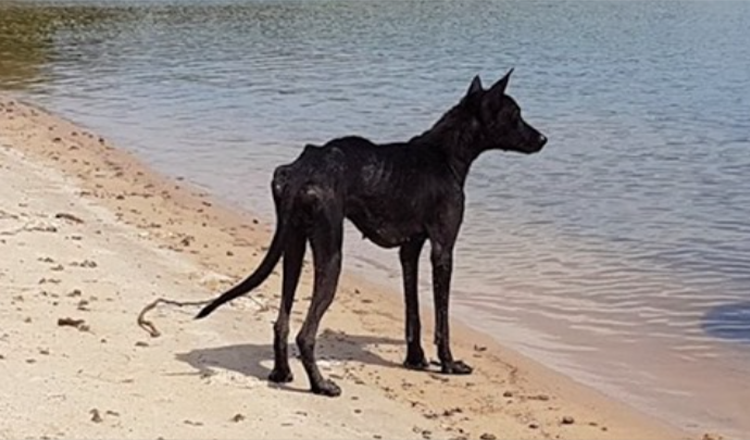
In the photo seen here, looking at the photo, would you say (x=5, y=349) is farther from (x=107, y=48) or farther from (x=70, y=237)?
(x=107, y=48)

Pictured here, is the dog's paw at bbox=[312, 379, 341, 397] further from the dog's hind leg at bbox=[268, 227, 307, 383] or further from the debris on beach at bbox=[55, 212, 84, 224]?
the debris on beach at bbox=[55, 212, 84, 224]

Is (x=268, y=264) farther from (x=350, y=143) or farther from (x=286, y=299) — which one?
(x=350, y=143)

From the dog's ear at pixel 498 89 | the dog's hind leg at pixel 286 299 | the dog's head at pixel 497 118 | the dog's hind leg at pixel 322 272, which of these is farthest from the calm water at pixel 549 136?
the dog's hind leg at pixel 286 299

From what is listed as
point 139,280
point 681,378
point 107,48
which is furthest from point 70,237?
point 107,48

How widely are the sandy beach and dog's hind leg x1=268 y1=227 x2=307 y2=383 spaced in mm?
122

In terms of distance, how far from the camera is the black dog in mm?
7148

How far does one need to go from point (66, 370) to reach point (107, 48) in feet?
109

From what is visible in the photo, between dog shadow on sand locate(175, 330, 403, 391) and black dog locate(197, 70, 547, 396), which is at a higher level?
black dog locate(197, 70, 547, 396)

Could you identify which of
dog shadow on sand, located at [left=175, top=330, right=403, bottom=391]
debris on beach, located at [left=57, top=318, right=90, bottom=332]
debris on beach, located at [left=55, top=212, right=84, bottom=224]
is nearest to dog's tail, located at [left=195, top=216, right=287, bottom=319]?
dog shadow on sand, located at [left=175, top=330, right=403, bottom=391]

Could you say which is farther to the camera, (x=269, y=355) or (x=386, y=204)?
(x=269, y=355)

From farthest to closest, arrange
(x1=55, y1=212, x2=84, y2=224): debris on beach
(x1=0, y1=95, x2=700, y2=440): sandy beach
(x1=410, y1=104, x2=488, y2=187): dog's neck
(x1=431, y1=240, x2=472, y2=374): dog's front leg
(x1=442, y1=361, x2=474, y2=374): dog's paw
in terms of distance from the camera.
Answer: (x1=55, y1=212, x2=84, y2=224): debris on beach
(x1=442, y1=361, x2=474, y2=374): dog's paw
(x1=410, y1=104, x2=488, y2=187): dog's neck
(x1=431, y1=240, x2=472, y2=374): dog's front leg
(x1=0, y1=95, x2=700, y2=440): sandy beach

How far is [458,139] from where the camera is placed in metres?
8.01

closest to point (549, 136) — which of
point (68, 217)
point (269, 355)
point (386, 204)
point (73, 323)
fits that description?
point (68, 217)

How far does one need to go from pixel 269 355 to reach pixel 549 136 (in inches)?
509
